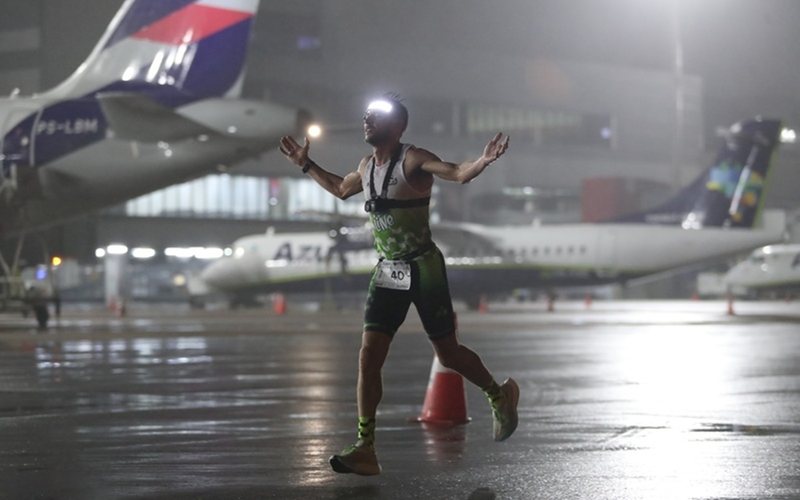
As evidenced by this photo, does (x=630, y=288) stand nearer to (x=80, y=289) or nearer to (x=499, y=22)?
(x=499, y=22)

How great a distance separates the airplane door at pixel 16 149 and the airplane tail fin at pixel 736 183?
1117 inches

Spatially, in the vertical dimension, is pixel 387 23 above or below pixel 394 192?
above

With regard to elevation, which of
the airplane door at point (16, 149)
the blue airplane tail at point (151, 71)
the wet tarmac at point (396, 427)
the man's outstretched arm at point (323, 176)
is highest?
the blue airplane tail at point (151, 71)

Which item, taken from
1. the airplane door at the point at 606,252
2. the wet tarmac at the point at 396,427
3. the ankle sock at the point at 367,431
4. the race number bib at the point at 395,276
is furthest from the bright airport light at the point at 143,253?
the ankle sock at the point at 367,431

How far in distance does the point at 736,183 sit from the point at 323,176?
138ft

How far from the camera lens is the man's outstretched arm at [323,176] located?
25.1ft

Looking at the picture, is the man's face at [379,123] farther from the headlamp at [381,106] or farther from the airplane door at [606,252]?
the airplane door at [606,252]

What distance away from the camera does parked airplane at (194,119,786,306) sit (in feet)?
156

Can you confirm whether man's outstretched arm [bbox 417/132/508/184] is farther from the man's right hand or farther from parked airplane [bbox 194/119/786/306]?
parked airplane [bbox 194/119/786/306]

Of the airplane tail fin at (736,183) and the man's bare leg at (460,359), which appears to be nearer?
the man's bare leg at (460,359)

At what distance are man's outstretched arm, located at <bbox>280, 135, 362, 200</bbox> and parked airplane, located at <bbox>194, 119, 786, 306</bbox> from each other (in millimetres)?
40232

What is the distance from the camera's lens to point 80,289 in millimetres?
68188

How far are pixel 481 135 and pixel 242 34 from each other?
57.3 metres

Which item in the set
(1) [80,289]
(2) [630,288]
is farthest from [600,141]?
(1) [80,289]
